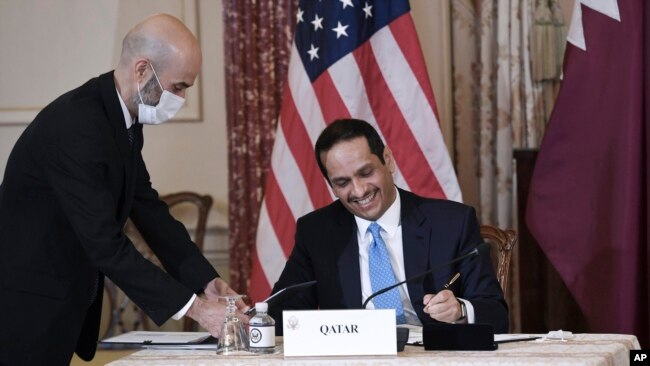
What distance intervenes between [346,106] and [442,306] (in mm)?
2170

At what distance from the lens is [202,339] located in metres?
2.98

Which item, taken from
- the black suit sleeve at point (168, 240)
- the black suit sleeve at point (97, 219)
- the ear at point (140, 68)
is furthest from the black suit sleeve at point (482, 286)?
the ear at point (140, 68)

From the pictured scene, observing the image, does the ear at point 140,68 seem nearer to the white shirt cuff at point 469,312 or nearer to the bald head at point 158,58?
the bald head at point 158,58

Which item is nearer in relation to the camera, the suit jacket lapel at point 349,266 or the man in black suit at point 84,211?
the man in black suit at point 84,211

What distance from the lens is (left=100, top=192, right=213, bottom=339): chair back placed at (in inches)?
224

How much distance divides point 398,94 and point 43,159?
2316 mm

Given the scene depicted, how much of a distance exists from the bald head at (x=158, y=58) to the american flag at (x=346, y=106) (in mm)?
1875

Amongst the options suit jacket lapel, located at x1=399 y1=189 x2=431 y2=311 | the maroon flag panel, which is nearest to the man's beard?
suit jacket lapel, located at x1=399 y1=189 x2=431 y2=311

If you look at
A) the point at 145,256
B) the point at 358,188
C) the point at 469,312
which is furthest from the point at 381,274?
the point at 145,256

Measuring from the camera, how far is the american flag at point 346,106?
15.9 ft

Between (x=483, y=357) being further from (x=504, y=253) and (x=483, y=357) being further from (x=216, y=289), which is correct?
(x=504, y=253)

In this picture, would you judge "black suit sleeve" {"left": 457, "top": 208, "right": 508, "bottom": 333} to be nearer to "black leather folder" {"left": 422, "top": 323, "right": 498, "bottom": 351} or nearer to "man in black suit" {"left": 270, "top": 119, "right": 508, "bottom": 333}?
"man in black suit" {"left": 270, "top": 119, "right": 508, "bottom": 333}

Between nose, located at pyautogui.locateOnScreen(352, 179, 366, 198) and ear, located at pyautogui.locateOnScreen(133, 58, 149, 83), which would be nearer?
ear, located at pyautogui.locateOnScreen(133, 58, 149, 83)

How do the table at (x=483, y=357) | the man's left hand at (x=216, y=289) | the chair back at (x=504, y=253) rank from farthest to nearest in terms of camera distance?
the chair back at (x=504, y=253)
the man's left hand at (x=216, y=289)
the table at (x=483, y=357)
